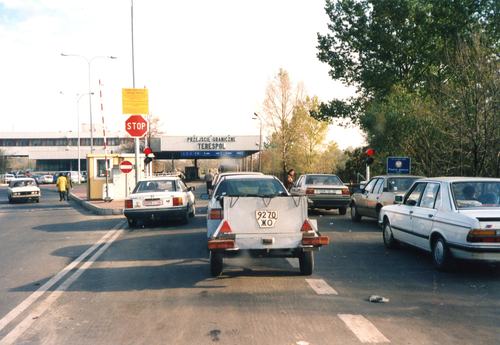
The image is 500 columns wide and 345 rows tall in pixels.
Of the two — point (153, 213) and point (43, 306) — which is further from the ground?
point (153, 213)

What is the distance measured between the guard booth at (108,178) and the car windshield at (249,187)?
18241 millimetres

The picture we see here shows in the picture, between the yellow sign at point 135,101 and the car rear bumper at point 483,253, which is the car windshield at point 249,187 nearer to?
the car rear bumper at point 483,253

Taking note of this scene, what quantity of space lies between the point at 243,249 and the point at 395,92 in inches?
926

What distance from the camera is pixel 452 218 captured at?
8734 millimetres

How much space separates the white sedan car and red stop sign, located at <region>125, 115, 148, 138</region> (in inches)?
640

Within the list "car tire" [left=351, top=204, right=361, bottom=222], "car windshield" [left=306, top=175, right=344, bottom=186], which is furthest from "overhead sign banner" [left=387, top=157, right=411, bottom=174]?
"car tire" [left=351, top=204, right=361, bottom=222]

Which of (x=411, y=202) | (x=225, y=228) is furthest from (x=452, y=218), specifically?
(x=225, y=228)

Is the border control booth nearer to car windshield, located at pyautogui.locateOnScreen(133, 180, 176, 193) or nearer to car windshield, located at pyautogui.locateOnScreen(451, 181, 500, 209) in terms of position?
car windshield, located at pyautogui.locateOnScreen(133, 180, 176, 193)

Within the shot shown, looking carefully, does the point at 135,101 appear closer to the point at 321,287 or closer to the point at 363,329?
the point at 321,287

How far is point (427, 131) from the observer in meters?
23.4

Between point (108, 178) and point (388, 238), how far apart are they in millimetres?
19864

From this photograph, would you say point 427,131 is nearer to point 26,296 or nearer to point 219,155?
point 26,296

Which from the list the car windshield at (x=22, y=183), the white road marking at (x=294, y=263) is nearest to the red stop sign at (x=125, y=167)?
the car windshield at (x=22, y=183)

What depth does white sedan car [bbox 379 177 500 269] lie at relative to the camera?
27.0 feet
